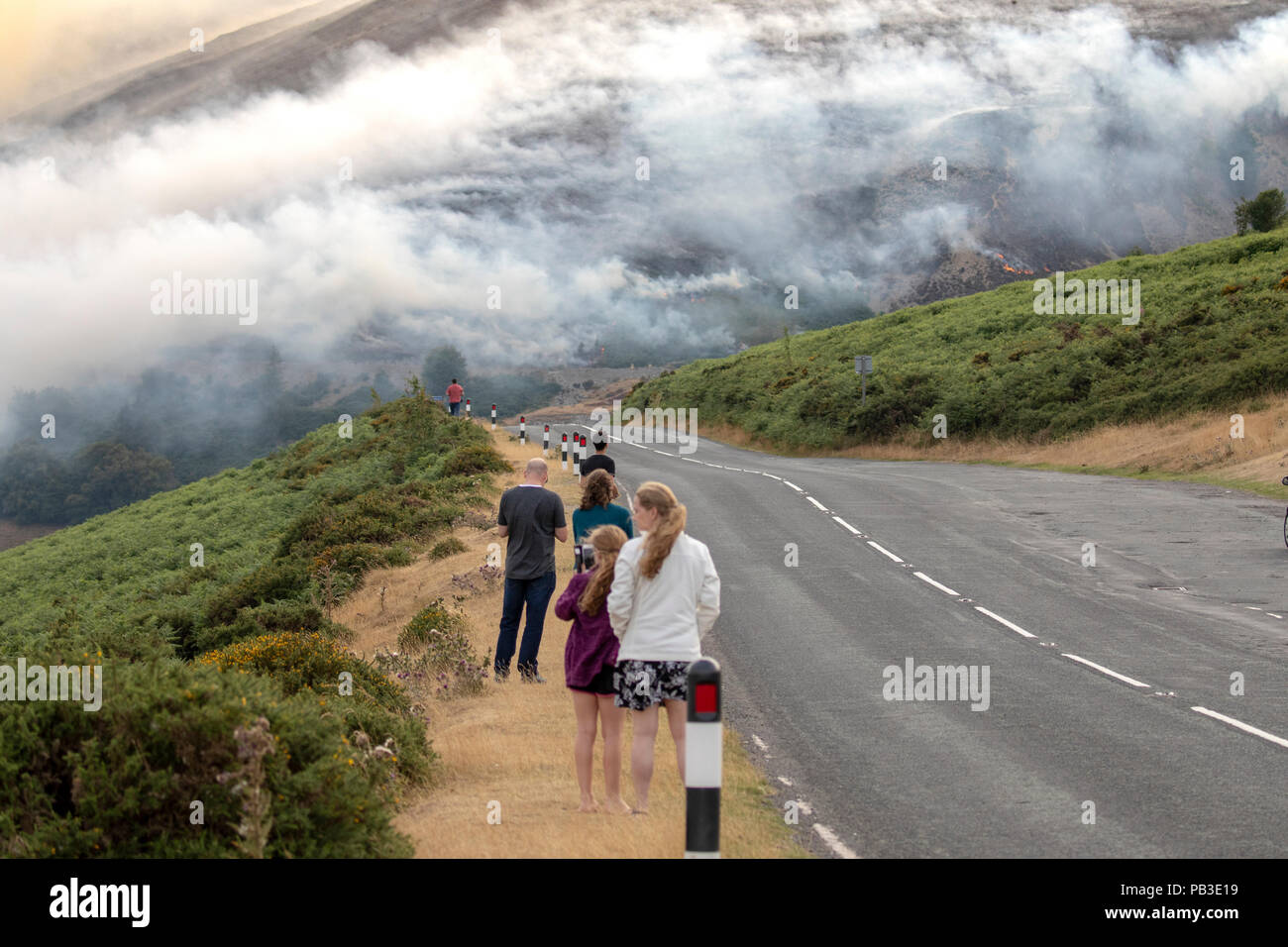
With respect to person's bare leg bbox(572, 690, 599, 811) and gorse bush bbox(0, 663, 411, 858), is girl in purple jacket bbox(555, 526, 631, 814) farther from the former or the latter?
gorse bush bbox(0, 663, 411, 858)

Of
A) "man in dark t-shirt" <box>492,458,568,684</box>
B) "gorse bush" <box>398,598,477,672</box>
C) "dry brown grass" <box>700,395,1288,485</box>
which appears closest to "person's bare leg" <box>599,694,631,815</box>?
"man in dark t-shirt" <box>492,458,568,684</box>

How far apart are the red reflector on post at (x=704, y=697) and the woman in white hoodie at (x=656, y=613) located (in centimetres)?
176

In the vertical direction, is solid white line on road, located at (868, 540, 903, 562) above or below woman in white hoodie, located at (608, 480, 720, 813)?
below

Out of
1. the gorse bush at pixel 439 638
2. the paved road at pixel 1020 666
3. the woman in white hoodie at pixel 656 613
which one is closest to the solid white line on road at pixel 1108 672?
the paved road at pixel 1020 666

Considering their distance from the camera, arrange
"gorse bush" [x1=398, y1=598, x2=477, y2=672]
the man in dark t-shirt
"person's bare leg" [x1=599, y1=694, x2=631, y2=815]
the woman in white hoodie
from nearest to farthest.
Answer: the woman in white hoodie → "person's bare leg" [x1=599, y1=694, x2=631, y2=815] → the man in dark t-shirt → "gorse bush" [x1=398, y1=598, x2=477, y2=672]

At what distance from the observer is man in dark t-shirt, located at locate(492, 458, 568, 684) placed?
1072 cm

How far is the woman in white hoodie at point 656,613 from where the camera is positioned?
21.6 feet

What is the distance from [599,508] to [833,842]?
3.89m

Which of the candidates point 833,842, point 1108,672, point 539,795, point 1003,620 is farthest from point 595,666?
point 1003,620

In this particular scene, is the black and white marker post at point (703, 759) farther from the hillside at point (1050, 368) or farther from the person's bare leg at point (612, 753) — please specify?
the hillside at point (1050, 368)

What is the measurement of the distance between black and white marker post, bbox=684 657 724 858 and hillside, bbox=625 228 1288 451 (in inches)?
1227

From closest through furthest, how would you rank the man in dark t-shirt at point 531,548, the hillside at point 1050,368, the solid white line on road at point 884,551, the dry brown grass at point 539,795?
the dry brown grass at point 539,795
the man in dark t-shirt at point 531,548
the solid white line on road at point 884,551
the hillside at point 1050,368

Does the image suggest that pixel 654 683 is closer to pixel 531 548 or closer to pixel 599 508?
pixel 599 508
